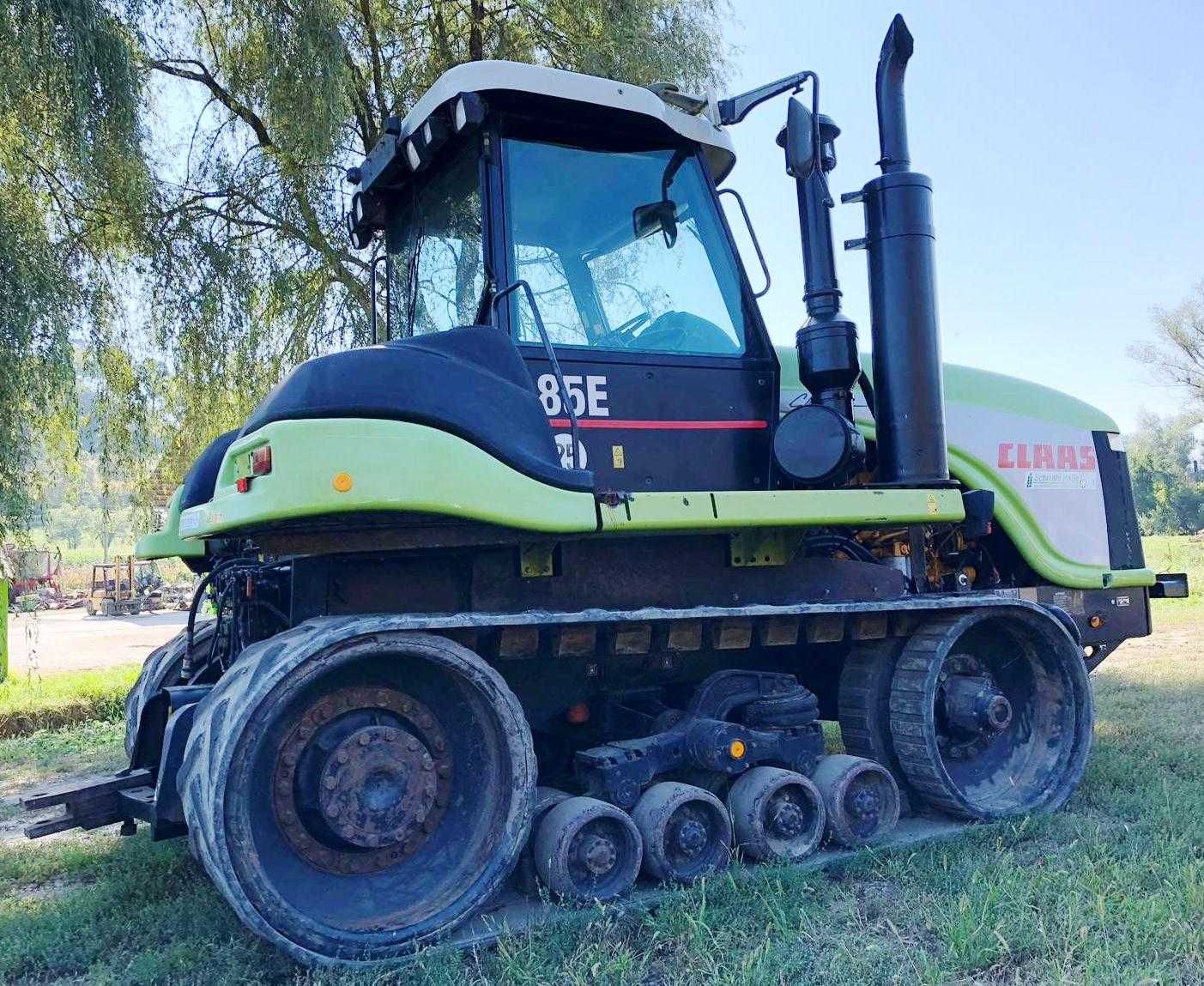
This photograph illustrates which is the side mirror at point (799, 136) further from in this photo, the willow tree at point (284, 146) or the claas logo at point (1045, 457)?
the willow tree at point (284, 146)

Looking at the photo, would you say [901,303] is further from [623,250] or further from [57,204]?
[57,204]

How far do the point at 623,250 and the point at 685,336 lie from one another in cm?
41

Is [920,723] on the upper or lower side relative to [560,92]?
lower

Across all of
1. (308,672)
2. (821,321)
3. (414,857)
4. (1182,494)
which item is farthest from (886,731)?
(1182,494)

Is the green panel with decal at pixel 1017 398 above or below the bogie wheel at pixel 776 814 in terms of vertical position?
above

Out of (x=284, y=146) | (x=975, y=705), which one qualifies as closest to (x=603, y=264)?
(x=975, y=705)

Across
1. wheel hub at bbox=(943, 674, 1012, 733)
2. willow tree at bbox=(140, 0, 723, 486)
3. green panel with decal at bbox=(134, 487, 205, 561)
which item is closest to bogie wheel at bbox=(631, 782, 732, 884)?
wheel hub at bbox=(943, 674, 1012, 733)

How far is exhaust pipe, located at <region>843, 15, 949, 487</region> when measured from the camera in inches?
169

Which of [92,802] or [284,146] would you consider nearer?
[92,802]

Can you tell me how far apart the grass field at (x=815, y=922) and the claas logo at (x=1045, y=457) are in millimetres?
1597

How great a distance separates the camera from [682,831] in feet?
11.8

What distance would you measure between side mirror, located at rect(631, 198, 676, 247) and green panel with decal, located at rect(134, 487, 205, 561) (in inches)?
97.9

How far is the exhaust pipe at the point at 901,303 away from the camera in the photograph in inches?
169

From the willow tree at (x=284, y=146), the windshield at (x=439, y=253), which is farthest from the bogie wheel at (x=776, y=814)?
the willow tree at (x=284, y=146)
